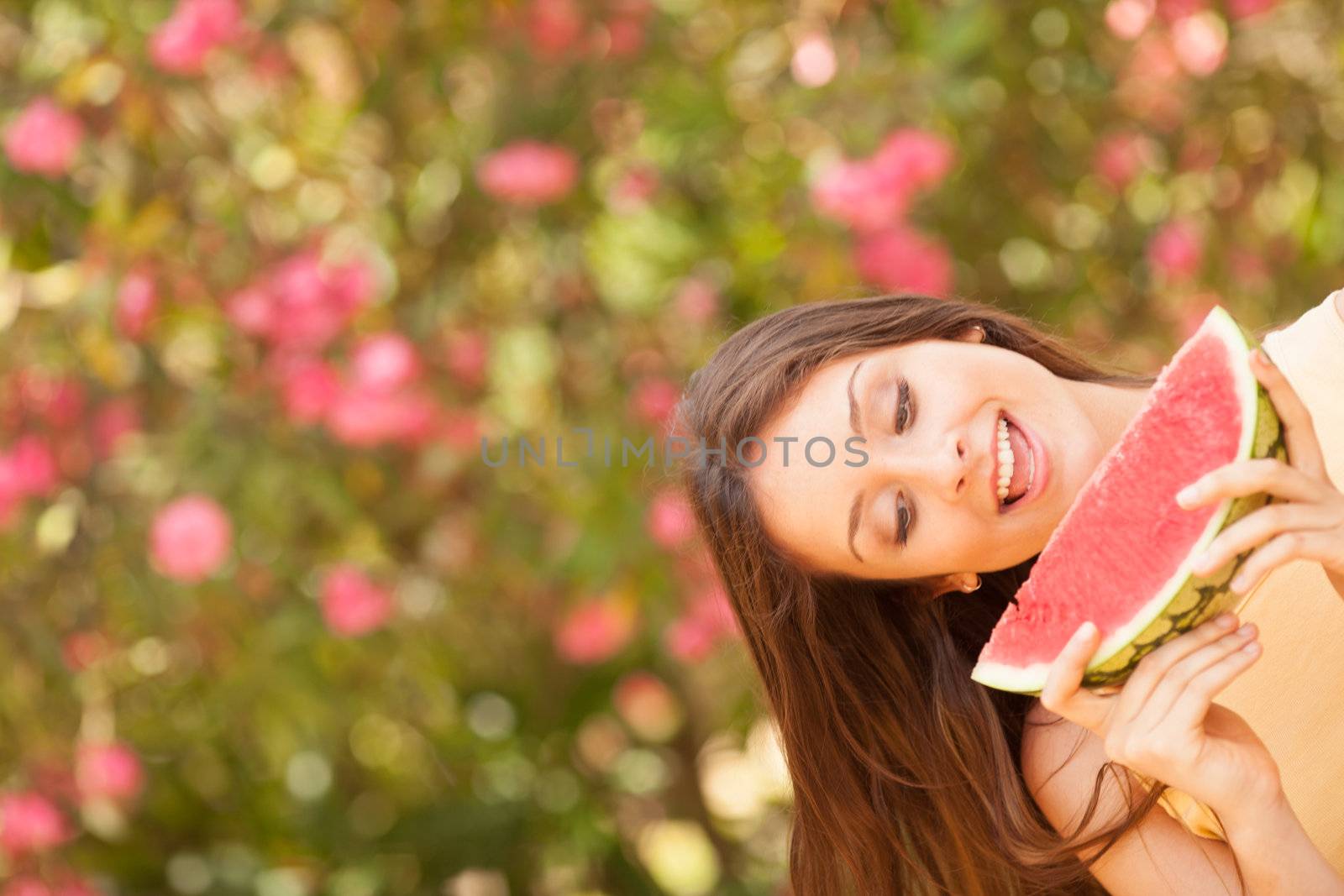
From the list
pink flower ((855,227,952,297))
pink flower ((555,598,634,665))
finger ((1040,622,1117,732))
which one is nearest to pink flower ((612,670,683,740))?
pink flower ((555,598,634,665))

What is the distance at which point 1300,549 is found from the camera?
1.33m

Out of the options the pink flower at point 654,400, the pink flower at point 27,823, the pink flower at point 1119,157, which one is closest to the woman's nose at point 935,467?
the pink flower at point 654,400

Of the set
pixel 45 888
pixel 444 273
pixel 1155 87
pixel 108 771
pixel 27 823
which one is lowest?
pixel 45 888

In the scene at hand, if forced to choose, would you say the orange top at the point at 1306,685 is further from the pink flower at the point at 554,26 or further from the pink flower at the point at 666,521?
the pink flower at the point at 554,26

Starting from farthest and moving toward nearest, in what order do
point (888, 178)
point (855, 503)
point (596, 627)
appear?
point (596, 627) < point (888, 178) < point (855, 503)

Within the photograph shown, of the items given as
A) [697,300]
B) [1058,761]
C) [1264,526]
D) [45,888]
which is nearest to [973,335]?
[1058,761]

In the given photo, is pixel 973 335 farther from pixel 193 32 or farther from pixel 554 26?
pixel 193 32

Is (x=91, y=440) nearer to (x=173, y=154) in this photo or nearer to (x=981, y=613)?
(x=173, y=154)

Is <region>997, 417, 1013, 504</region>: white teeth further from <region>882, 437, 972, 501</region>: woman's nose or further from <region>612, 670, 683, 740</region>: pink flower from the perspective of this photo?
<region>612, 670, 683, 740</region>: pink flower

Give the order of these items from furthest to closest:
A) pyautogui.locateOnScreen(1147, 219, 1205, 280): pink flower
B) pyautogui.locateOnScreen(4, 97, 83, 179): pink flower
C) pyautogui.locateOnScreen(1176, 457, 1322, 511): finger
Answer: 1. pyautogui.locateOnScreen(1147, 219, 1205, 280): pink flower
2. pyautogui.locateOnScreen(4, 97, 83, 179): pink flower
3. pyautogui.locateOnScreen(1176, 457, 1322, 511): finger

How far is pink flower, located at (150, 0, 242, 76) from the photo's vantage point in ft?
9.78

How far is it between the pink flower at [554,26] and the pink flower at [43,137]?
1.01 meters

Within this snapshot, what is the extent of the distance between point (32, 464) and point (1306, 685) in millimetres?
2542

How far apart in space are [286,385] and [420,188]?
60 cm
